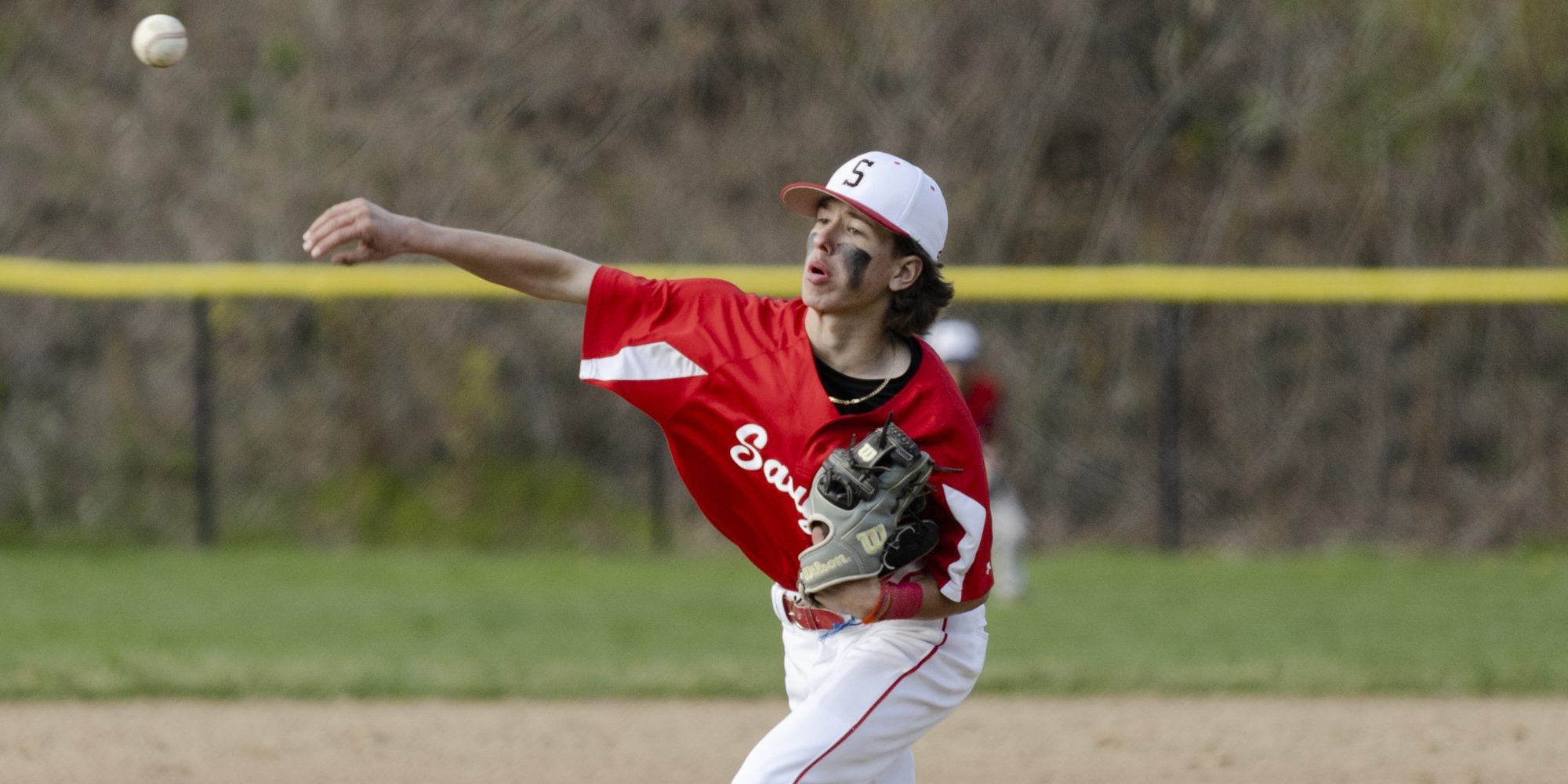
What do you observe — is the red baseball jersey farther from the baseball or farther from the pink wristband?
the baseball

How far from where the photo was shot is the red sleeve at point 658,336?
3812 mm

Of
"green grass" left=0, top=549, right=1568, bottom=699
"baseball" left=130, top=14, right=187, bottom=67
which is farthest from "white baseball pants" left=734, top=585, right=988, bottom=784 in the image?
"green grass" left=0, top=549, right=1568, bottom=699

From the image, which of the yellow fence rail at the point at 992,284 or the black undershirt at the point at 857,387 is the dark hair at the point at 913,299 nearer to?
the black undershirt at the point at 857,387

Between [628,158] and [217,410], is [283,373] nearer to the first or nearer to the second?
[217,410]

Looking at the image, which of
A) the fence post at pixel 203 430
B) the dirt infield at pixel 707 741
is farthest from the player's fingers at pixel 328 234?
the fence post at pixel 203 430

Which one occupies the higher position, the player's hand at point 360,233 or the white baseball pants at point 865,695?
the player's hand at point 360,233

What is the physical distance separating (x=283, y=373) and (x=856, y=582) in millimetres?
10257

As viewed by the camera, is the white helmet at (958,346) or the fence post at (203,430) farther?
the fence post at (203,430)

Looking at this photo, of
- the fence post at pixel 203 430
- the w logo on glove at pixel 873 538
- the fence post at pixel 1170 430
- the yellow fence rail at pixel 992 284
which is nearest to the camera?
the w logo on glove at pixel 873 538

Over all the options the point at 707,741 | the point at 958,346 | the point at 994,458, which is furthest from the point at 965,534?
the point at 994,458

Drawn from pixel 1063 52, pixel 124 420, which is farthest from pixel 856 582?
pixel 1063 52

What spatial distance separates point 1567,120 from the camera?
48.3 feet

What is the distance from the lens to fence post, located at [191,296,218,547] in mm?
12414

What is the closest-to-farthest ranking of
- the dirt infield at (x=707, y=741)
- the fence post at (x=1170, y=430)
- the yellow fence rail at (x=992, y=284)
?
the dirt infield at (x=707, y=741) < the yellow fence rail at (x=992, y=284) < the fence post at (x=1170, y=430)
